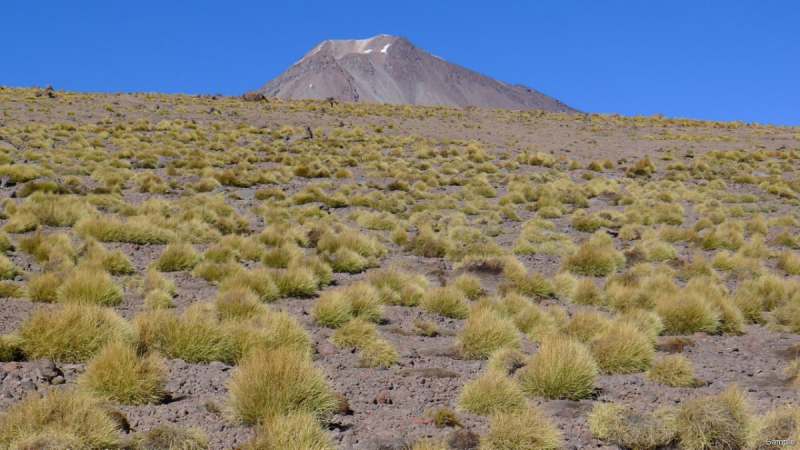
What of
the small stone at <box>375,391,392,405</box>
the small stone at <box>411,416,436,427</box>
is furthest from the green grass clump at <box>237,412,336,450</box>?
the small stone at <box>375,391,392,405</box>

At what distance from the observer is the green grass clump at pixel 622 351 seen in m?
6.70

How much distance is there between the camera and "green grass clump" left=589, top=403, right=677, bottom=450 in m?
4.80

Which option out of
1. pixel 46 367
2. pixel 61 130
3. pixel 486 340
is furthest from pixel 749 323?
pixel 61 130

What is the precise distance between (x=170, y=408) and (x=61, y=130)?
25.5 metres

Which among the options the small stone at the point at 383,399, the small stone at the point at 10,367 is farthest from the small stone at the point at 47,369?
the small stone at the point at 383,399

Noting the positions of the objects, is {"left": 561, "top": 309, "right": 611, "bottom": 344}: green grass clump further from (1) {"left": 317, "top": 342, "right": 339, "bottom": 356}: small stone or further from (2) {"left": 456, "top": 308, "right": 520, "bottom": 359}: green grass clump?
(1) {"left": 317, "top": 342, "right": 339, "bottom": 356}: small stone

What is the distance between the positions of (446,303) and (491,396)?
365 cm

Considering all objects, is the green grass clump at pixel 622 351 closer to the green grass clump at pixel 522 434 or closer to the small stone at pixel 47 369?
the green grass clump at pixel 522 434

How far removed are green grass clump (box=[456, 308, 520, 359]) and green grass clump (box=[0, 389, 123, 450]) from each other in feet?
13.3

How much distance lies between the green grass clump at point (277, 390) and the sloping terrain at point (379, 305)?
23 mm

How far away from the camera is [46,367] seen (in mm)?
5449

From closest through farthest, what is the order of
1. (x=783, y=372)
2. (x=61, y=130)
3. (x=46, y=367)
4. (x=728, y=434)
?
(x=728, y=434), (x=46, y=367), (x=783, y=372), (x=61, y=130)

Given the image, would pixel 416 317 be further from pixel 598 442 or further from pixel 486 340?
pixel 598 442

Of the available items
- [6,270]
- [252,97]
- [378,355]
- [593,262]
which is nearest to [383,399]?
[378,355]
